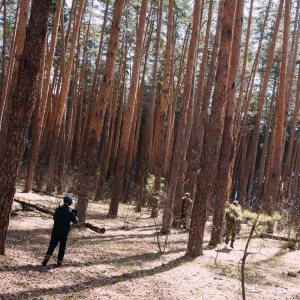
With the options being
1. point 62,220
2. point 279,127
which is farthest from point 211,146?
point 279,127

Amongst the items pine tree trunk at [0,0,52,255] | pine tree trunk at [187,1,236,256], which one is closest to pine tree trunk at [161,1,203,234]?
pine tree trunk at [187,1,236,256]

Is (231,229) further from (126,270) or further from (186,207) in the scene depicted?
(126,270)

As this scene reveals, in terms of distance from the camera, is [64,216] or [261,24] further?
[261,24]

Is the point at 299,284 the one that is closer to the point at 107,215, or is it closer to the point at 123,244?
the point at 123,244

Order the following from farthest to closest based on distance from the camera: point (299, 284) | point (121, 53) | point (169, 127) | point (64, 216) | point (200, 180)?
point (121, 53) < point (169, 127) < point (200, 180) < point (299, 284) < point (64, 216)

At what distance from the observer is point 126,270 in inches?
295

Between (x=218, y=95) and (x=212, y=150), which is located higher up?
(x=218, y=95)

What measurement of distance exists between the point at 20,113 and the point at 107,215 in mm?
8926

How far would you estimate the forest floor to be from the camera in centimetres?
595

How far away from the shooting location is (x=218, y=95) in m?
9.25

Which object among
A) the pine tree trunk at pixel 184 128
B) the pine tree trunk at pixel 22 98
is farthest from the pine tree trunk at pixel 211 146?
the pine tree trunk at pixel 22 98

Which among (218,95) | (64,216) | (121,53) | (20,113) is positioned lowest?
(64,216)

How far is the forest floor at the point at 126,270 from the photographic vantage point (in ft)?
19.5

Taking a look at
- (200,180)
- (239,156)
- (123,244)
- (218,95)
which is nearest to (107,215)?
(123,244)
